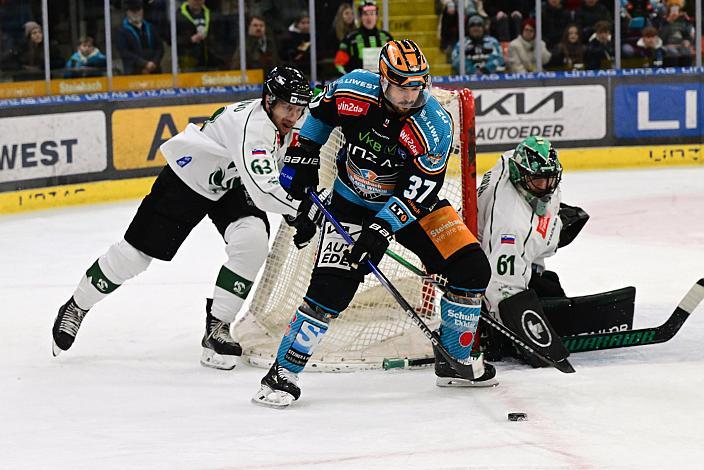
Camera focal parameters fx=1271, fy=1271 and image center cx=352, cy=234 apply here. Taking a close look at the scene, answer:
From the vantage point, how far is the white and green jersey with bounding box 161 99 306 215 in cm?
436

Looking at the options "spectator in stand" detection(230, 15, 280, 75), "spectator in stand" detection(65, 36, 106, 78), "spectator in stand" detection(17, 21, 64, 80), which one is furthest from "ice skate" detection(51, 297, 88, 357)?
"spectator in stand" detection(230, 15, 280, 75)

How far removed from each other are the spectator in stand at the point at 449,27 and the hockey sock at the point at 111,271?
6411 mm

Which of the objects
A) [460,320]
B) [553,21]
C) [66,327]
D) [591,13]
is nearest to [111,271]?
[66,327]

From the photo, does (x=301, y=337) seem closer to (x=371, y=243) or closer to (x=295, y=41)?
(x=371, y=243)

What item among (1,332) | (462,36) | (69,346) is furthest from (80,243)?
(462,36)

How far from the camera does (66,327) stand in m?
4.78

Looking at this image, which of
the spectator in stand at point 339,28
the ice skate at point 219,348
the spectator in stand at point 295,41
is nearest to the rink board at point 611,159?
the spectator in stand at point 339,28

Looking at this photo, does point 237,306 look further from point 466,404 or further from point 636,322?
point 636,322

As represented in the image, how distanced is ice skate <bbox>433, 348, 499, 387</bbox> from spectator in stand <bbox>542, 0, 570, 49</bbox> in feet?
22.3

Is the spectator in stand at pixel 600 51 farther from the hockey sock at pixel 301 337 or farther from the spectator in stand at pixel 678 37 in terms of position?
the hockey sock at pixel 301 337

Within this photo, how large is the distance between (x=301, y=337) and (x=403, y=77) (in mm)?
882

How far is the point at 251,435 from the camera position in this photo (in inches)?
148

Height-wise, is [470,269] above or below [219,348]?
above

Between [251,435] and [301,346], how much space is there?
0.39 metres
